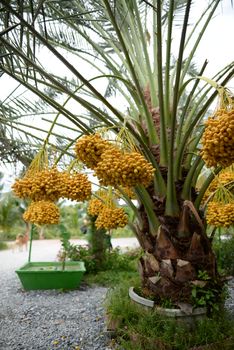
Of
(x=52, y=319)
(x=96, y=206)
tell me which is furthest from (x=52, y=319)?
(x=96, y=206)

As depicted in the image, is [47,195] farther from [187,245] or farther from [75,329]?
[75,329]

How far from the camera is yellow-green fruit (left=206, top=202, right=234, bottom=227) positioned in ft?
9.23

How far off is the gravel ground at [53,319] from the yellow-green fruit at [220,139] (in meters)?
2.78

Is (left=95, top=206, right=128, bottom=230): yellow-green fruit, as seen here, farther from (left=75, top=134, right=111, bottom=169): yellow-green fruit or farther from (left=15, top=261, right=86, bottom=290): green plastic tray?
(left=15, top=261, right=86, bottom=290): green plastic tray

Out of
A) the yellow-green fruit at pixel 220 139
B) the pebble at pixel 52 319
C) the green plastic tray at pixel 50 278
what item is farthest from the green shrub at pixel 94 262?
the yellow-green fruit at pixel 220 139

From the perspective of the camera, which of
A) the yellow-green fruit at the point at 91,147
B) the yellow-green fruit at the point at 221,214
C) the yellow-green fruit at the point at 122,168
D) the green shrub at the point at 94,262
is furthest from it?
the green shrub at the point at 94,262

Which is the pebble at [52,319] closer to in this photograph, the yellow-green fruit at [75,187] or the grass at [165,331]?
the grass at [165,331]

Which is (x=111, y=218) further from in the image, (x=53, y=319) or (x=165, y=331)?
(x=53, y=319)

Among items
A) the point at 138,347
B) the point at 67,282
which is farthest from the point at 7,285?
the point at 138,347

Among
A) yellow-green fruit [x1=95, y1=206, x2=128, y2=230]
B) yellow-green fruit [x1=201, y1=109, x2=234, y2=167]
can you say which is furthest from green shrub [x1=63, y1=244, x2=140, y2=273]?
yellow-green fruit [x1=201, y1=109, x2=234, y2=167]

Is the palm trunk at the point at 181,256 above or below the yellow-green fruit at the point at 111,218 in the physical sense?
below

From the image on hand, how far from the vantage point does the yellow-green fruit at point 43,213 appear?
2.67 m

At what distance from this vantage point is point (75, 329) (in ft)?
14.5

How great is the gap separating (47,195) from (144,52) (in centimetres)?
211
